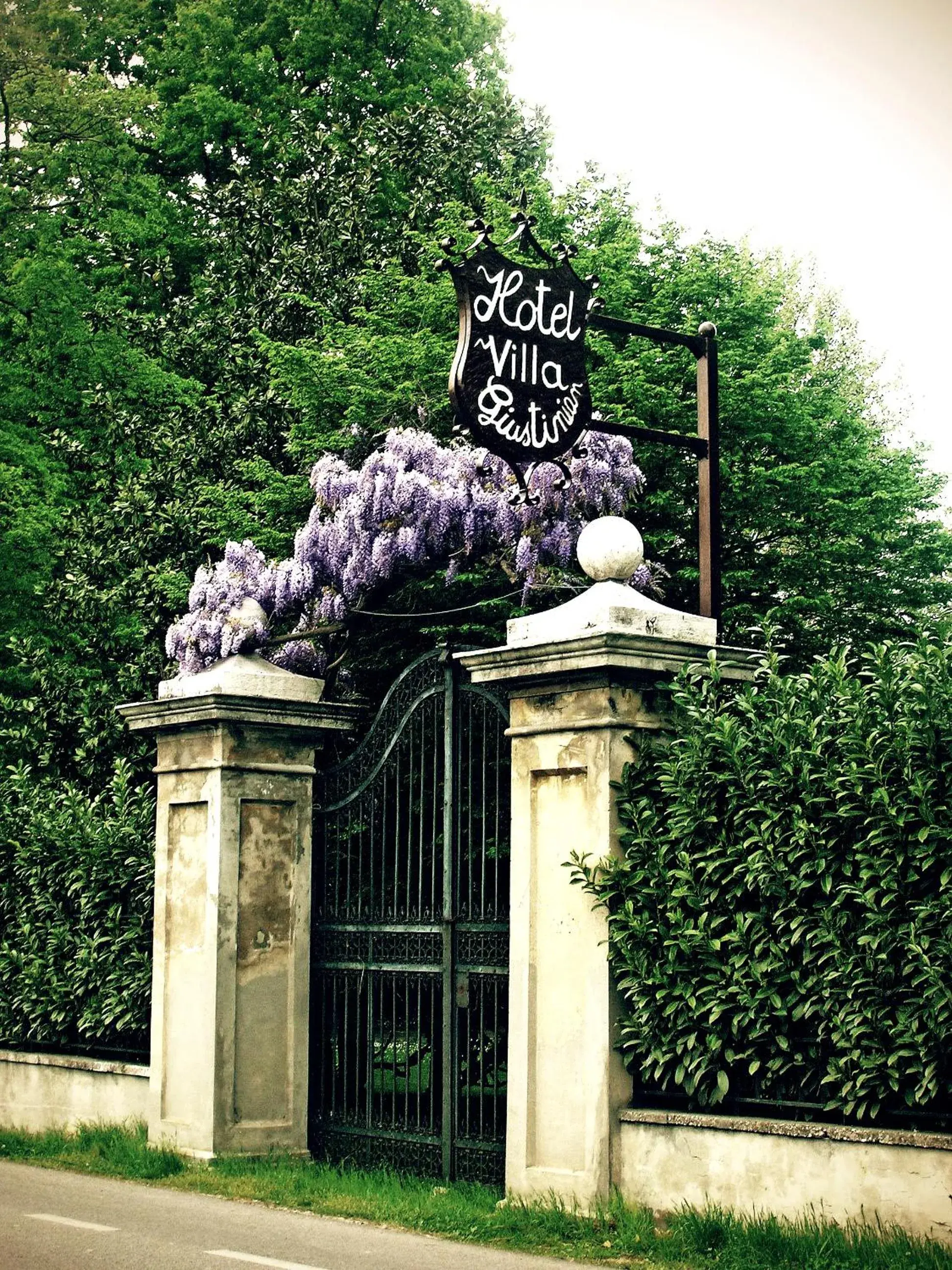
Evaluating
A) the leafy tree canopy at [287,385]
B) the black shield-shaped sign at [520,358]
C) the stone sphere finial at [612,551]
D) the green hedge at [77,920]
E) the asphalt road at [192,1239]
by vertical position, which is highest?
the leafy tree canopy at [287,385]

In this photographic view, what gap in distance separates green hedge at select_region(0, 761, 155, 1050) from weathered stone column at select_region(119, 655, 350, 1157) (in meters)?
0.80

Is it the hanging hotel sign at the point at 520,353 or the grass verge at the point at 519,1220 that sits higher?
the hanging hotel sign at the point at 520,353

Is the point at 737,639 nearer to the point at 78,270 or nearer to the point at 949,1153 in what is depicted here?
the point at 78,270

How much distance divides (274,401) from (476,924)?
11.9m

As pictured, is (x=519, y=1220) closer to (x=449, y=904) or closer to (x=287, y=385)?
(x=449, y=904)

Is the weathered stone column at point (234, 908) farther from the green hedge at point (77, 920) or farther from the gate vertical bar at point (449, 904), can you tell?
the gate vertical bar at point (449, 904)

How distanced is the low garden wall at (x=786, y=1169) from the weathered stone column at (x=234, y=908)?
9.80 ft

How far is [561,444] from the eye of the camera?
8.55 m

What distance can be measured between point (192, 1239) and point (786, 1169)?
2739 mm

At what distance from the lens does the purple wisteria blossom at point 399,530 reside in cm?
1337

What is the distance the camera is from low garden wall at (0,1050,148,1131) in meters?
10.7

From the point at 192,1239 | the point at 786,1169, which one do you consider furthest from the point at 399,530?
the point at 786,1169

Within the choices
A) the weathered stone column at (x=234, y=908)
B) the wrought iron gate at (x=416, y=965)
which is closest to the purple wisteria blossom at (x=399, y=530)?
the weathered stone column at (x=234, y=908)

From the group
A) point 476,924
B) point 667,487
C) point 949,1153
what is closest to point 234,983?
point 476,924
